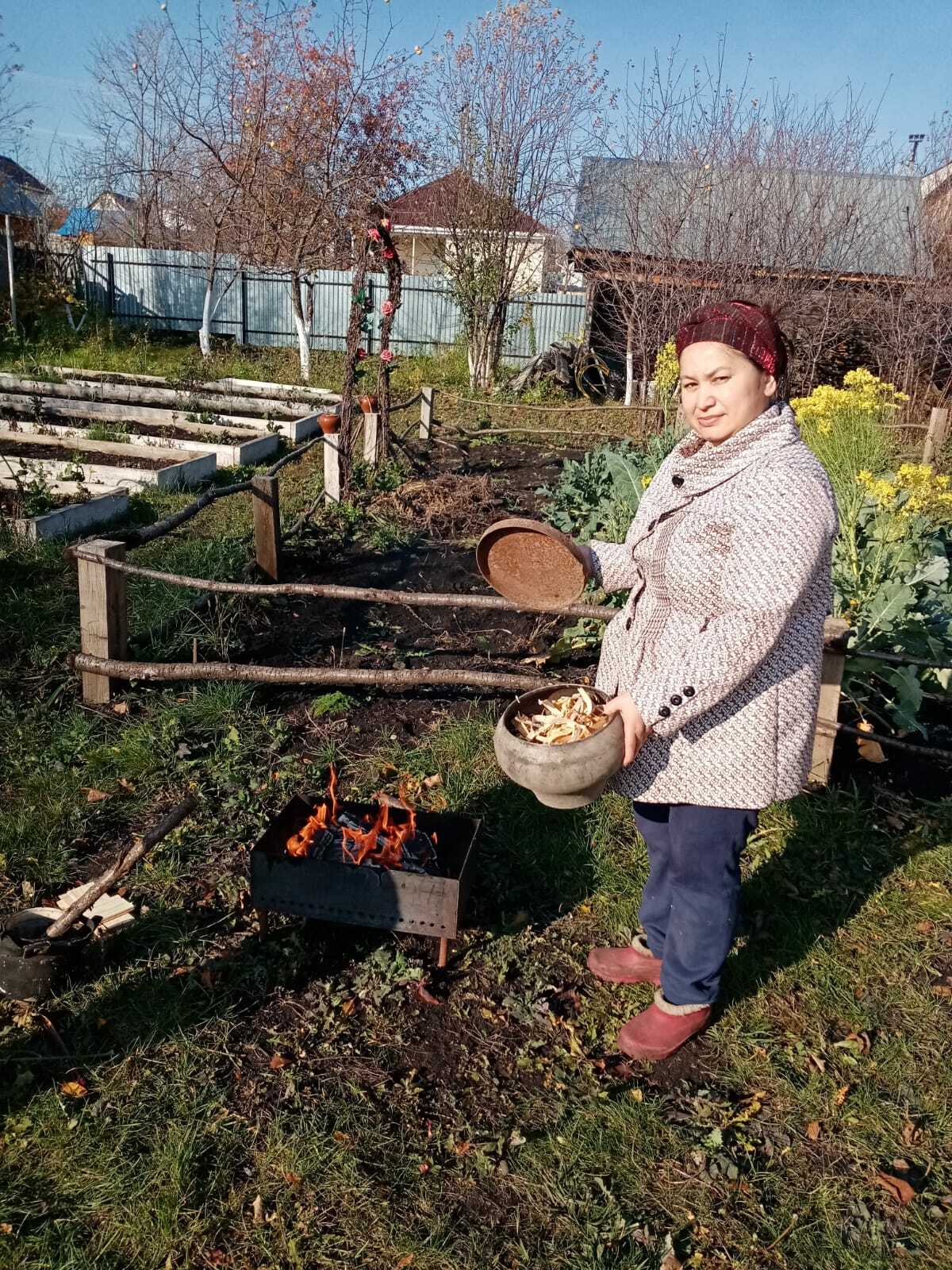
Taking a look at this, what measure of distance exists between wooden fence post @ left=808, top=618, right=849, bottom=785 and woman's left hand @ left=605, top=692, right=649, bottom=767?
152cm

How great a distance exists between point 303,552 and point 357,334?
2467 mm

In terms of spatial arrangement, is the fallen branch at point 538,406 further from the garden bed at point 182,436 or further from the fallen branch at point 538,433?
the garden bed at point 182,436

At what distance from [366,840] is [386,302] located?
6.44 metres

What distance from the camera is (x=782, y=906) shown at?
312 cm

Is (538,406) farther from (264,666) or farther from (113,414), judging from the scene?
(264,666)

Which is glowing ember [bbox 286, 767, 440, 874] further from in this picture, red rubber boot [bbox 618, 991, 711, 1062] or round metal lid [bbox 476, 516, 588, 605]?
round metal lid [bbox 476, 516, 588, 605]

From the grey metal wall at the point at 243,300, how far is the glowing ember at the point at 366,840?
710 inches

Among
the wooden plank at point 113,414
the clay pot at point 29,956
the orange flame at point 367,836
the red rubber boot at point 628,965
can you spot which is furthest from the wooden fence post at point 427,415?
the clay pot at point 29,956

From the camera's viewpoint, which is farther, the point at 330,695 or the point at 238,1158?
the point at 330,695

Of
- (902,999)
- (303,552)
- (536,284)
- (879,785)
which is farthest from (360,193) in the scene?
(902,999)

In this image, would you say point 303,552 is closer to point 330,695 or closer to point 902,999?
point 330,695

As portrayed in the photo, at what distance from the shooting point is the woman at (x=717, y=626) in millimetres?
1831

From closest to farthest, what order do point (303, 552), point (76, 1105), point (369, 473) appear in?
point (76, 1105)
point (303, 552)
point (369, 473)

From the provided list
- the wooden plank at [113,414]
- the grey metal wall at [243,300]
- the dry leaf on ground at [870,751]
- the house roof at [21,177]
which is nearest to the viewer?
the dry leaf on ground at [870,751]
